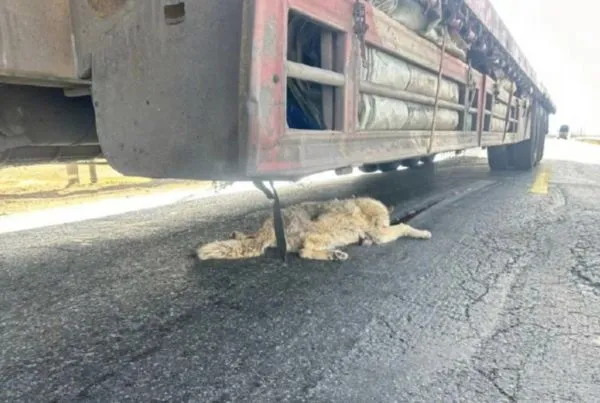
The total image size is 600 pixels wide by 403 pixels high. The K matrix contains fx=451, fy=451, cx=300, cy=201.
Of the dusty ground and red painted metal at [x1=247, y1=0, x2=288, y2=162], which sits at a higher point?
red painted metal at [x1=247, y1=0, x2=288, y2=162]

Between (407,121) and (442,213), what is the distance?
1.86 metres

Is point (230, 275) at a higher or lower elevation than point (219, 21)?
lower

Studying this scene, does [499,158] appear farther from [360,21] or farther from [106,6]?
[106,6]

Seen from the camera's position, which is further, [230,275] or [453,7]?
[453,7]

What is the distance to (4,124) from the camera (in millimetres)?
2230

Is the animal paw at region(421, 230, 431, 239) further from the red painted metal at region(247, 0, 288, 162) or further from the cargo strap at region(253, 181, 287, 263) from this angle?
the red painted metal at region(247, 0, 288, 162)

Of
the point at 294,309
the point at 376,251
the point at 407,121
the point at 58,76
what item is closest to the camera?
the point at 58,76

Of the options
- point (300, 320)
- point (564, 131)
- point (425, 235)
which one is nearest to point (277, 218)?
point (300, 320)

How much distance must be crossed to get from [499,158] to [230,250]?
8407 mm

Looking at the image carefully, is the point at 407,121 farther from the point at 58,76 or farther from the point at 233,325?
the point at 58,76

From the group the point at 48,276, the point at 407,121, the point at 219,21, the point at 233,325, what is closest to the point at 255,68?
the point at 219,21

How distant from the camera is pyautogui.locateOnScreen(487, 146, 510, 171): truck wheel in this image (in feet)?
31.8

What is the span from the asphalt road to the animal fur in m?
0.13

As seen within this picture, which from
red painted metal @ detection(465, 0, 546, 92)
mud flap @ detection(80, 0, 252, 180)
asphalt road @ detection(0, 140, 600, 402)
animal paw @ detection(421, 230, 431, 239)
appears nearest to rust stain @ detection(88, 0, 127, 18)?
mud flap @ detection(80, 0, 252, 180)
